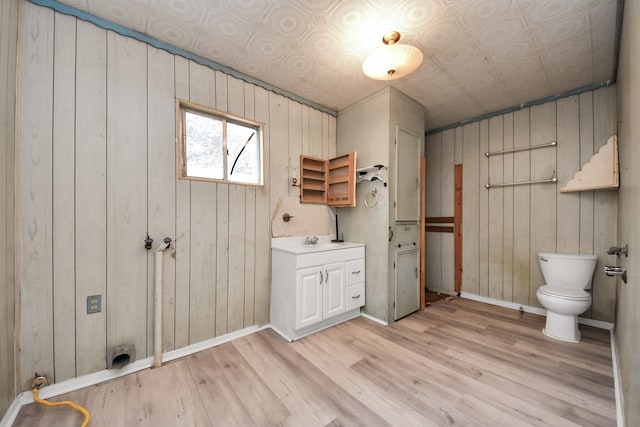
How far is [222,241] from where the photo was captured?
7.05ft

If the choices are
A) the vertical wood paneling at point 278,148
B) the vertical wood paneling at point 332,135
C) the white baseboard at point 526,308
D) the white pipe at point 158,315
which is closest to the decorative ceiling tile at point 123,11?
the vertical wood paneling at point 278,148

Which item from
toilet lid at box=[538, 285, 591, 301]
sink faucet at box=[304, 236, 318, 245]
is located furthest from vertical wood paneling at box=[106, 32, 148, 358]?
toilet lid at box=[538, 285, 591, 301]

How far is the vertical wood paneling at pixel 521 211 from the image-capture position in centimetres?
277

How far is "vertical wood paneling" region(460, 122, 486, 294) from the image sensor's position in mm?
3174

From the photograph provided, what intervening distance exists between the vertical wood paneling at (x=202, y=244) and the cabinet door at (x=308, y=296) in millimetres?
735

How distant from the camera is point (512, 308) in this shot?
2.83 meters

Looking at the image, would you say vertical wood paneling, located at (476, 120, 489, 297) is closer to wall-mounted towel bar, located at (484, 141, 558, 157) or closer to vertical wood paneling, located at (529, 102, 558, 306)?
wall-mounted towel bar, located at (484, 141, 558, 157)

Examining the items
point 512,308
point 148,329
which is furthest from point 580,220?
point 148,329

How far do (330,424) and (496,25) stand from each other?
274 centimetres

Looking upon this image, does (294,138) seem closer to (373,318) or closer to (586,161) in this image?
(373,318)

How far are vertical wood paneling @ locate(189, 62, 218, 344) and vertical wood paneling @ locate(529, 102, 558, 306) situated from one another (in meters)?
3.40

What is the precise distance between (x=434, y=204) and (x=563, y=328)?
1950mm

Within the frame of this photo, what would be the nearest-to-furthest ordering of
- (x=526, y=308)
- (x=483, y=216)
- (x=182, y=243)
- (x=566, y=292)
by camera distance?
(x=182, y=243) < (x=566, y=292) < (x=526, y=308) < (x=483, y=216)

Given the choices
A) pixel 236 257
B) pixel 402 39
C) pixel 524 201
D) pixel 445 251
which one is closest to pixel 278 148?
pixel 236 257
